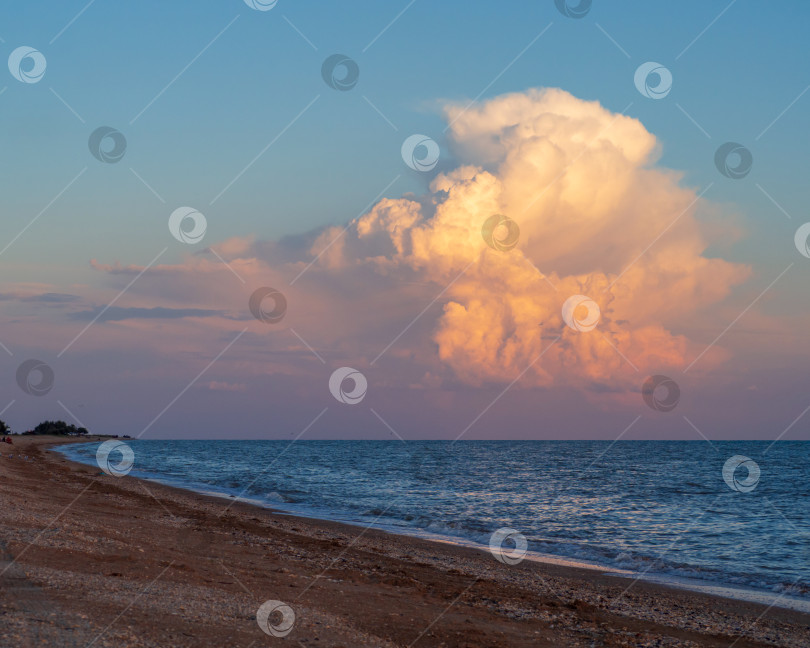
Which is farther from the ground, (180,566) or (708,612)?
(180,566)

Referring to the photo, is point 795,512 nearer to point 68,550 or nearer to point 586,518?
point 586,518

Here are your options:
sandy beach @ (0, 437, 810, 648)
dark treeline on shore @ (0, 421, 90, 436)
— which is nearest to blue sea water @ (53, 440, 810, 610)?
sandy beach @ (0, 437, 810, 648)

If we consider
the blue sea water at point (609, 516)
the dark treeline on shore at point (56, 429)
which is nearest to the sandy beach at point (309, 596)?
the blue sea water at point (609, 516)

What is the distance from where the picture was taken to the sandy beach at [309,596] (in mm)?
9836

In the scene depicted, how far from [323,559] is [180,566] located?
473 centimetres

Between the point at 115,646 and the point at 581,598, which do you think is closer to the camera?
Result: the point at 115,646

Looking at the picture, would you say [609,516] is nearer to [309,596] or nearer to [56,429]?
[309,596]

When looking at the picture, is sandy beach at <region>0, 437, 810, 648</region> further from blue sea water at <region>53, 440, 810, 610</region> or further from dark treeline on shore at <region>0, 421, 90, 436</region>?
dark treeline on shore at <region>0, 421, 90, 436</region>

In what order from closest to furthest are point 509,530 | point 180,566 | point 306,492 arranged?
point 180,566 → point 509,530 → point 306,492

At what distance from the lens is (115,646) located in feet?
27.9

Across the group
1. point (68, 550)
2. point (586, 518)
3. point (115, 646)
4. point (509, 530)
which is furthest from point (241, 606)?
point (586, 518)

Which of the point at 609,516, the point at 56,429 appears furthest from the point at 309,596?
the point at 56,429

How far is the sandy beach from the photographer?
387 inches

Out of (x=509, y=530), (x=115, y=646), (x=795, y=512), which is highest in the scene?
(x=795, y=512)
